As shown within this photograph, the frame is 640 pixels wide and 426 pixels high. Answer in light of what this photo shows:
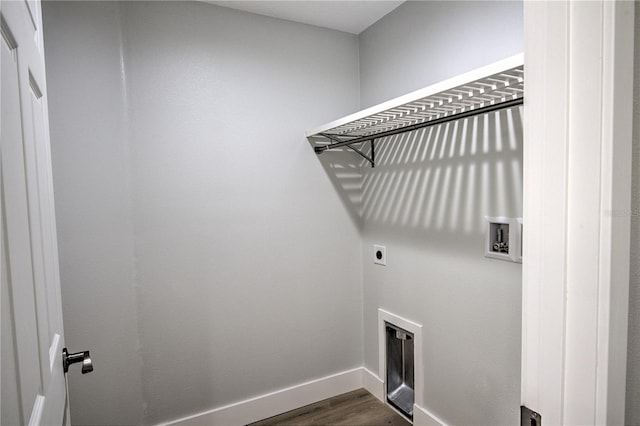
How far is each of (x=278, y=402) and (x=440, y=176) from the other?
161 centimetres

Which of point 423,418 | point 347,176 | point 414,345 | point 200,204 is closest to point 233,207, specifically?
point 200,204

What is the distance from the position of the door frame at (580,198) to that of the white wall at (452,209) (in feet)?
3.30

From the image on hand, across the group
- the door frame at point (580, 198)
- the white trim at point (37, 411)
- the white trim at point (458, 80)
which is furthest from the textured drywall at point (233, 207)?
the door frame at point (580, 198)

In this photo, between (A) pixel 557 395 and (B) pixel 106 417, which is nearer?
(A) pixel 557 395

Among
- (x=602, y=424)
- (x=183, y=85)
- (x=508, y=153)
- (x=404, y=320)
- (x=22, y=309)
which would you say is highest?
(x=183, y=85)

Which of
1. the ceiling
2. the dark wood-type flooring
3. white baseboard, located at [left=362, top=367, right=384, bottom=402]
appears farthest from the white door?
white baseboard, located at [left=362, top=367, right=384, bottom=402]

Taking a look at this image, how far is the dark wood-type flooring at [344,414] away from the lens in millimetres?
2064

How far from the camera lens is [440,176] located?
1.79 meters

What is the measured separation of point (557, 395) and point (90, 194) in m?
1.87

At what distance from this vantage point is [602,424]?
0.48 meters

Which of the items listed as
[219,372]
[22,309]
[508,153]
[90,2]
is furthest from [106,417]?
[508,153]

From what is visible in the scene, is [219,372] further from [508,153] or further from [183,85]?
[508,153]

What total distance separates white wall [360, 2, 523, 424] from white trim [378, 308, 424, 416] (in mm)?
32

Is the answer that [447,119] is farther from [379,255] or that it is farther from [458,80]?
[379,255]
